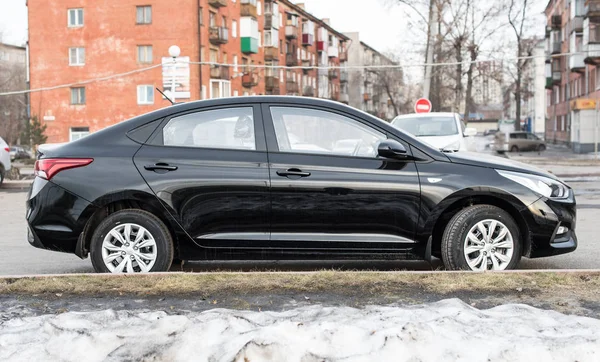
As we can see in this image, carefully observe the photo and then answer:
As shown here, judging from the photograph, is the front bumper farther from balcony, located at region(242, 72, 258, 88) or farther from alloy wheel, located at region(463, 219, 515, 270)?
balcony, located at region(242, 72, 258, 88)

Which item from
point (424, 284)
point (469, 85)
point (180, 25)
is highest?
point (180, 25)

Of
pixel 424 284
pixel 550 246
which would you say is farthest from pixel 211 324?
pixel 550 246

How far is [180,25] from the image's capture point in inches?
1960

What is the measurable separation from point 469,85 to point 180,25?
65.4 ft

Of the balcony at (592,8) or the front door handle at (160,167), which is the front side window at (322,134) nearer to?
the front door handle at (160,167)

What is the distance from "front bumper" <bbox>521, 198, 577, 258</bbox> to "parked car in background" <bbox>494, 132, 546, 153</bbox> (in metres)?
47.8

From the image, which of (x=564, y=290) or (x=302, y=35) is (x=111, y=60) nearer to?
(x=302, y=35)

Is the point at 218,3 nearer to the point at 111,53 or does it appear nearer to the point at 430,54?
the point at 111,53

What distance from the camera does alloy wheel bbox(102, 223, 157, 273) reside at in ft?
20.3

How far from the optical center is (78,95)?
168 feet

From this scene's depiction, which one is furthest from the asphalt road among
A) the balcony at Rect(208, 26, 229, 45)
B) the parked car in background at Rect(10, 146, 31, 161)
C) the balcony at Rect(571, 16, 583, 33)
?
the balcony at Rect(571, 16, 583, 33)

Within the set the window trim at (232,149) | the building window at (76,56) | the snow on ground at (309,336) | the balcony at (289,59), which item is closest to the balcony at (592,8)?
the balcony at (289,59)

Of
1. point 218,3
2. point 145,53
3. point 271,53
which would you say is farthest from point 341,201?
point 271,53

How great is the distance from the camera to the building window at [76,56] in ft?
168
